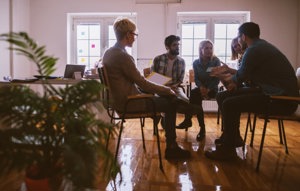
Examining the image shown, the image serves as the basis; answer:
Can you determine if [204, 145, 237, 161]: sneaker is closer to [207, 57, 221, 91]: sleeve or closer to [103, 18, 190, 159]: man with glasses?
[103, 18, 190, 159]: man with glasses

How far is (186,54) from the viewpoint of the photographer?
19.6 feet

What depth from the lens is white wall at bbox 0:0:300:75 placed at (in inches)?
223

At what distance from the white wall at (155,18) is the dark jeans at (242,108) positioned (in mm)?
3385

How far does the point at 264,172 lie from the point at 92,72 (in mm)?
2372

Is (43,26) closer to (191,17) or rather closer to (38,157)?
(191,17)

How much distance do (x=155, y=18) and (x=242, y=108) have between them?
367cm

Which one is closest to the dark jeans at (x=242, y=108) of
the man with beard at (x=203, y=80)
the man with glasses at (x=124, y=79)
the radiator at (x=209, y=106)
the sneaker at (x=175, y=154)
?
the sneaker at (x=175, y=154)

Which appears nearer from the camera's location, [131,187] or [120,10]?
[131,187]

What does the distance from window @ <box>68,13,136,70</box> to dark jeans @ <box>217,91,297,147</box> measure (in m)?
3.96

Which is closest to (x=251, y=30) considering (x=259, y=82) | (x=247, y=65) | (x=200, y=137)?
(x=247, y=65)

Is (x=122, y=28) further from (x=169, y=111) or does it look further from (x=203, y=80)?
(x=203, y=80)

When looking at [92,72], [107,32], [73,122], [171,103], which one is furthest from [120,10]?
[73,122]

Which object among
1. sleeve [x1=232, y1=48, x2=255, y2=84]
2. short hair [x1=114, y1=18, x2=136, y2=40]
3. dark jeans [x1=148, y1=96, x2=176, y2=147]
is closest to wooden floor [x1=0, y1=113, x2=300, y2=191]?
dark jeans [x1=148, y1=96, x2=176, y2=147]

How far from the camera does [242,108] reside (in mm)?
2584
